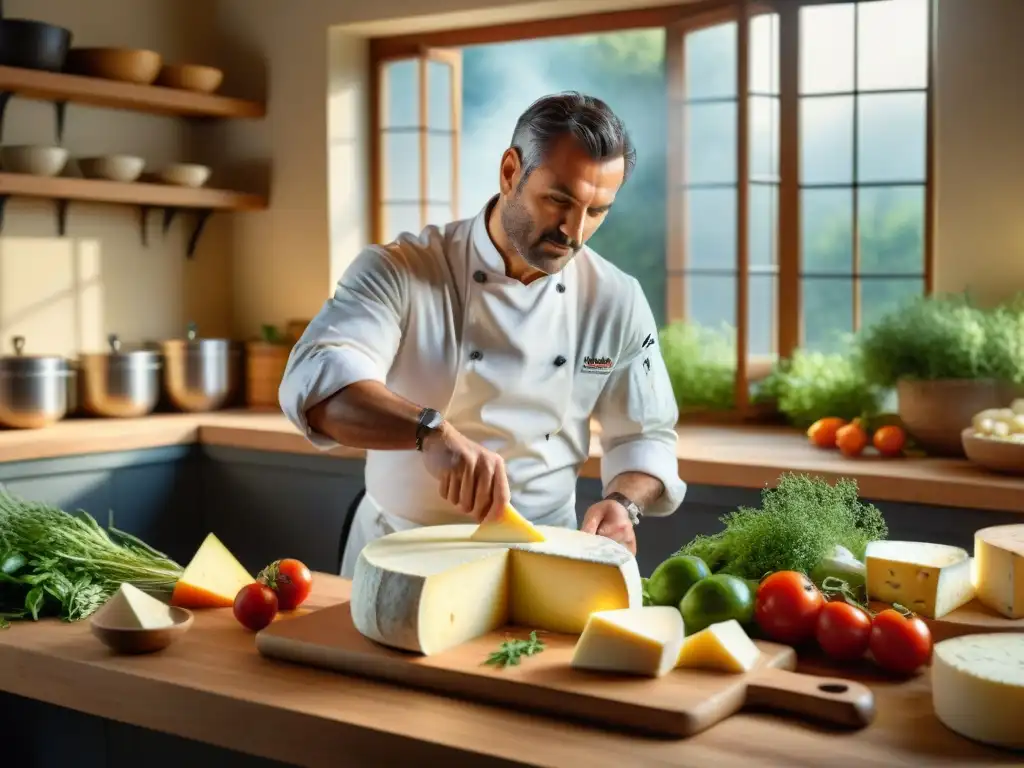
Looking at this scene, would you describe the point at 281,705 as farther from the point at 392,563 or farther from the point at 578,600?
the point at 578,600

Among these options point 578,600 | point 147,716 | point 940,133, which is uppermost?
point 940,133

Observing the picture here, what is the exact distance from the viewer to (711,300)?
4.18 meters

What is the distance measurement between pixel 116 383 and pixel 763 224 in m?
2.22

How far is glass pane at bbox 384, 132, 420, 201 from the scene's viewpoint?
15.3 feet

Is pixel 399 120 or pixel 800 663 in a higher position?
pixel 399 120

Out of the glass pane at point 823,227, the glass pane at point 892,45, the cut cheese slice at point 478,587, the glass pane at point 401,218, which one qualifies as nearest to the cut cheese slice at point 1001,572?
the cut cheese slice at point 478,587

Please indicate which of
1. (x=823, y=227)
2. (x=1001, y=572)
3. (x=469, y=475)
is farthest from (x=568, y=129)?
(x=823, y=227)

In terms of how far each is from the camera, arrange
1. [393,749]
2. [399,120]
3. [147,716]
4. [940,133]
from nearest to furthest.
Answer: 1. [393,749]
2. [147,716]
3. [940,133]
4. [399,120]

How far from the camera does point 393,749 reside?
141 cm

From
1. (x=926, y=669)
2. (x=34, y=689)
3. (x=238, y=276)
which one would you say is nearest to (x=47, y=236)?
(x=238, y=276)

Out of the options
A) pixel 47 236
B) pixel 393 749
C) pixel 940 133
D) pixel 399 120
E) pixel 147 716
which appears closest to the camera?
pixel 393 749

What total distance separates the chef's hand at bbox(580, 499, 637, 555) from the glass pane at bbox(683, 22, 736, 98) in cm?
224

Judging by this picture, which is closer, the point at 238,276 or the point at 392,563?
the point at 392,563

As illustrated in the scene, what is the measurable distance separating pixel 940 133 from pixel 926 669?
2336 mm
